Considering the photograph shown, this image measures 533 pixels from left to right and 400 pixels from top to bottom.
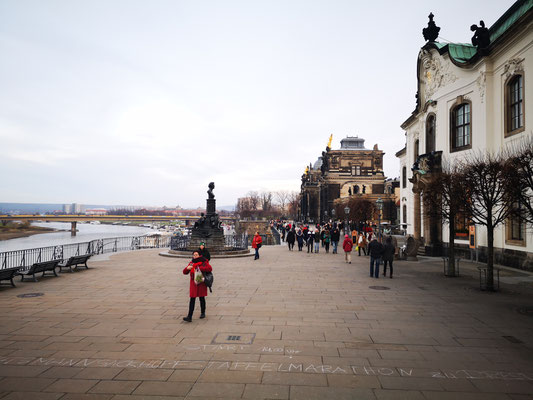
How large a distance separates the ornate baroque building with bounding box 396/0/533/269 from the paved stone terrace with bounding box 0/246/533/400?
842cm

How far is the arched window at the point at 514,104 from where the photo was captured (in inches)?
678

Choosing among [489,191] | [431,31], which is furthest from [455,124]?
[489,191]

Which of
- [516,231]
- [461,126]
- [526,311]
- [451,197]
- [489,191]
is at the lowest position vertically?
[526,311]

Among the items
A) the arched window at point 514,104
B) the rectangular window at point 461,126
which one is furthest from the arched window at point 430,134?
the arched window at point 514,104

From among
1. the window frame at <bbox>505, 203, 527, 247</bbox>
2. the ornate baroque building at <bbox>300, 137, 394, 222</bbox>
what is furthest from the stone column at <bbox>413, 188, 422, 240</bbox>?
the ornate baroque building at <bbox>300, 137, 394, 222</bbox>

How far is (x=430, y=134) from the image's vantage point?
26734 millimetres

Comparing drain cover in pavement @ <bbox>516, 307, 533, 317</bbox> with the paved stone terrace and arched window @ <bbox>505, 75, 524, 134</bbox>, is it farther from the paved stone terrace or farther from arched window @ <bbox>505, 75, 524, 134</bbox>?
arched window @ <bbox>505, 75, 524, 134</bbox>

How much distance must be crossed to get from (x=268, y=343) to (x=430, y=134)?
24649 millimetres

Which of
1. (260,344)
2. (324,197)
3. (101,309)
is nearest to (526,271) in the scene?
(260,344)

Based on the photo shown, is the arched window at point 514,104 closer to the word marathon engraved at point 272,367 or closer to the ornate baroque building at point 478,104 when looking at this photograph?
the ornate baroque building at point 478,104

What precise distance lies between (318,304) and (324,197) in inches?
2897

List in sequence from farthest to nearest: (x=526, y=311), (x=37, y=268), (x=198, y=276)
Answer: (x=37, y=268)
(x=526, y=311)
(x=198, y=276)

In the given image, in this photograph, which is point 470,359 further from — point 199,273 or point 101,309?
point 101,309

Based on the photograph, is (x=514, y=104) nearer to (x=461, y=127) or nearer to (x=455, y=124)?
(x=461, y=127)
